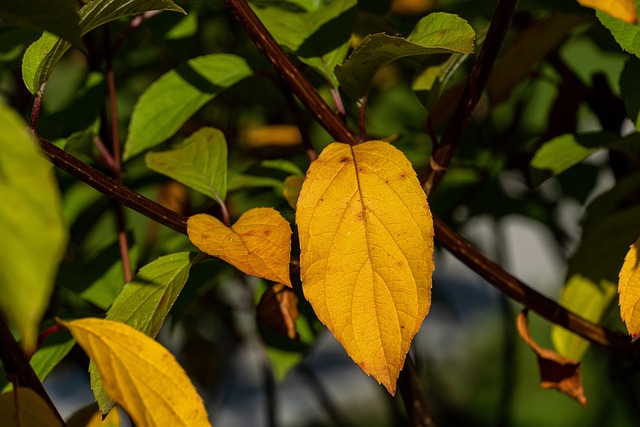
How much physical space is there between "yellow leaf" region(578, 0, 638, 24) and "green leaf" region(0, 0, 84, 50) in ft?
1.00

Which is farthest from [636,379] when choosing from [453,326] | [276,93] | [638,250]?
[638,250]

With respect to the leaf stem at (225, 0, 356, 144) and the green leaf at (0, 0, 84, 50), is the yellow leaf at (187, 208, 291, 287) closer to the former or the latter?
the leaf stem at (225, 0, 356, 144)

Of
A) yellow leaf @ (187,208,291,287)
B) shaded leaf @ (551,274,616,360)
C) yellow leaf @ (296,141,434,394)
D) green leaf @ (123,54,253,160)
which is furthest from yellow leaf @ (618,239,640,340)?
green leaf @ (123,54,253,160)

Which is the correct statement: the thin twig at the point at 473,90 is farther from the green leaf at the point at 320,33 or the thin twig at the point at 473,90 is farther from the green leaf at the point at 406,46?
the green leaf at the point at 320,33

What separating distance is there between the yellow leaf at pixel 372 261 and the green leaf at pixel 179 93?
0.34 metres

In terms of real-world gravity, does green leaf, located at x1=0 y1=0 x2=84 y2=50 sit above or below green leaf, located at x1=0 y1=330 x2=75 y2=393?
above

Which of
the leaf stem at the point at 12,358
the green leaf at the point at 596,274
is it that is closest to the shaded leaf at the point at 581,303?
the green leaf at the point at 596,274

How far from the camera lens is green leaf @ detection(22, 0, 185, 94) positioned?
25.0 inches

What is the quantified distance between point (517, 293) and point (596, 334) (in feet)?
0.34

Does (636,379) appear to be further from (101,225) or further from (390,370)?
(390,370)

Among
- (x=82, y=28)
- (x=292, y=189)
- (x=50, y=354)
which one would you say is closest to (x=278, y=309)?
(x=292, y=189)

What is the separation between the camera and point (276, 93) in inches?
52.8

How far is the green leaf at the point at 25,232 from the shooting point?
358mm

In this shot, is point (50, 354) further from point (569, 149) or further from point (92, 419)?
point (569, 149)
